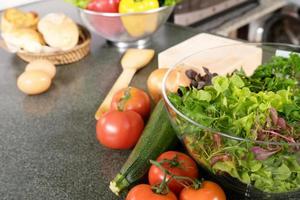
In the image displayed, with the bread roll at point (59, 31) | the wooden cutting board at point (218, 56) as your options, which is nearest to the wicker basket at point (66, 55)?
the bread roll at point (59, 31)

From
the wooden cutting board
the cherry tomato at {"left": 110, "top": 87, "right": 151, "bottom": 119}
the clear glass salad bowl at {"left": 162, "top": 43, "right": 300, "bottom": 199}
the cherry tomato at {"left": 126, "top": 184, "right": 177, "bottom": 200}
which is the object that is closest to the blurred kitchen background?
the wooden cutting board

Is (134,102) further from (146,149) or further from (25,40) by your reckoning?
(25,40)

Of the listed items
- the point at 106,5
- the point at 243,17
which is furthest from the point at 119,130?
the point at 243,17

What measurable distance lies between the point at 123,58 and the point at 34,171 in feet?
1.34

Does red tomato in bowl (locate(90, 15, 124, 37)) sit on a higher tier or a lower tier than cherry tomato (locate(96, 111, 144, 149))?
higher

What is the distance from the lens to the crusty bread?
0.98 metres

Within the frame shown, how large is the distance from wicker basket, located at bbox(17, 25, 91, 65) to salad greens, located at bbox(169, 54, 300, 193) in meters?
0.47

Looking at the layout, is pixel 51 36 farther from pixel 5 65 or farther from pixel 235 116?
pixel 235 116

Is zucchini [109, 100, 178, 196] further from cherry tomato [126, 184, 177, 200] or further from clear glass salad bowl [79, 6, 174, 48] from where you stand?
clear glass salad bowl [79, 6, 174, 48]

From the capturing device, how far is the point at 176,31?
1.15m

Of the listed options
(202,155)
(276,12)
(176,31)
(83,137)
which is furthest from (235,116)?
(276,12)

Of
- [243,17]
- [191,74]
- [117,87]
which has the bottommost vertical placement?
[243,17]

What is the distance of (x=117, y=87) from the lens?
850mm

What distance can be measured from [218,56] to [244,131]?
29 centimetres
